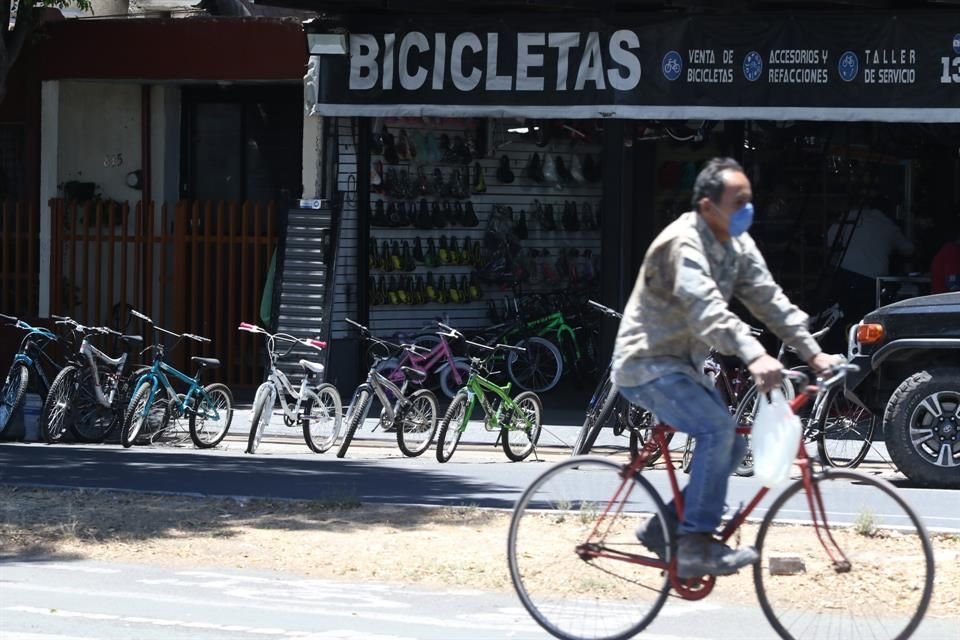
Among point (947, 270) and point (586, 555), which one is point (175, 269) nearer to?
point (947, 270)

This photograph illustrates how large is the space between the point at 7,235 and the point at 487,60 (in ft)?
22.3

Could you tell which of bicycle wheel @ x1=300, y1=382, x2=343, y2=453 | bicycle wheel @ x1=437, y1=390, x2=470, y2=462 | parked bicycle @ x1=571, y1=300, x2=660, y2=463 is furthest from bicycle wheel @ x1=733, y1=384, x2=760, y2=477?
bicycle wheel @ x1=300, y1=382, x2=343, y2=453

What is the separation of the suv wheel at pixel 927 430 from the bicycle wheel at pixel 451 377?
575cm

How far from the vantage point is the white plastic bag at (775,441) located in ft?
19.7

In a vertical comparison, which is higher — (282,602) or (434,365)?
(434,365)

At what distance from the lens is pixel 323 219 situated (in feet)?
58.7

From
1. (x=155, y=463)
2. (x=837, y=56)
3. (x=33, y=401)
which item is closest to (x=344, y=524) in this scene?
(x=155, y=463)

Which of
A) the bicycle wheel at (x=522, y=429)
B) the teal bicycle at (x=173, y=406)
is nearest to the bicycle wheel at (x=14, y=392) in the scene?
the teal bicycle at (x=173, y=406)

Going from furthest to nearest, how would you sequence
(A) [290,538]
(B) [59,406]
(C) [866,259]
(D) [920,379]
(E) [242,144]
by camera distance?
(E) [242,144], (C) [866,259], (B) [59,406], (D) [920,379], (A) [290,538]

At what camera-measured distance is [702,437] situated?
6.13 meters

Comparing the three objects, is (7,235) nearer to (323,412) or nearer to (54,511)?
(323,412)

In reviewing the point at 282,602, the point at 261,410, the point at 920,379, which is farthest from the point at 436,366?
the point at 282,602

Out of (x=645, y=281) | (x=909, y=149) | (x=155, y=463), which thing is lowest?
(x=155, y=463)

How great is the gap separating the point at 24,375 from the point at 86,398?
0.61m
